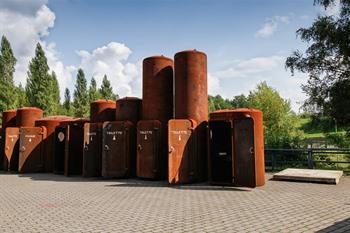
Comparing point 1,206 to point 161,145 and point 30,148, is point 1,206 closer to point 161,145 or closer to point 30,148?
point 161,145

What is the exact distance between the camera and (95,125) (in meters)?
14.0

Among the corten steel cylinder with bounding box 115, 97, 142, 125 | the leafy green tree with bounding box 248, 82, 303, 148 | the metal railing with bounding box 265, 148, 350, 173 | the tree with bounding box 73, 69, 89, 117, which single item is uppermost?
the tree with bounding box 73, 69, 89, 117

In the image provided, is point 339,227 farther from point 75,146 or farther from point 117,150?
point 75,146

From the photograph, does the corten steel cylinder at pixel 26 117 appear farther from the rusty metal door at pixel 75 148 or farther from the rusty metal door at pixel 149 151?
the rusty metal door at pixel 149 151

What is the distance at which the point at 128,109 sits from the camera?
1404 centimetres

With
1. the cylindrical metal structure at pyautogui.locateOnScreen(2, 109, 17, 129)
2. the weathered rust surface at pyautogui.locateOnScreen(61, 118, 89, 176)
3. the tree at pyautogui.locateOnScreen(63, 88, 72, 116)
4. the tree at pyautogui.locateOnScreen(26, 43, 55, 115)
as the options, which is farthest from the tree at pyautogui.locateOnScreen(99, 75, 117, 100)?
the weathered rust surface at pyautogui.locateOnScreen(61, 118, 89, 176)

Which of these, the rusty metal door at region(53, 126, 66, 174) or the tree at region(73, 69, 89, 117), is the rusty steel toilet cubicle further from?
the tree at region(73, 69, 89, 117)

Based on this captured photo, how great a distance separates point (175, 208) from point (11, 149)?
12645mm

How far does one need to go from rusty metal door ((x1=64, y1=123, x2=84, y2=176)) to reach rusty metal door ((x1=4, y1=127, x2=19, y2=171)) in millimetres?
3960

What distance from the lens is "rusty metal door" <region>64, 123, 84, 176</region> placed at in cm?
1486

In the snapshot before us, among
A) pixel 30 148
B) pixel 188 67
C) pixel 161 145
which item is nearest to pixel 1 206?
pixel 161 145

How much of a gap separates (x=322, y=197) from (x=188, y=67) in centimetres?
645

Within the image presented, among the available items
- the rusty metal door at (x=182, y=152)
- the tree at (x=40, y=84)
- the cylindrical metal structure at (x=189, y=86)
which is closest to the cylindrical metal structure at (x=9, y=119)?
the cylindrical metal structure at (x=189, y=86)

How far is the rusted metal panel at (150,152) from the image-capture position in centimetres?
1234
